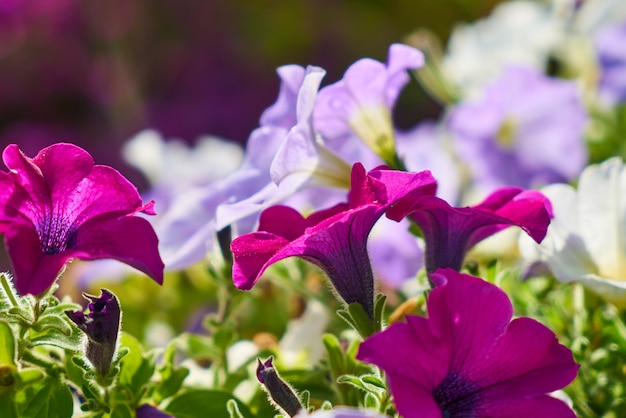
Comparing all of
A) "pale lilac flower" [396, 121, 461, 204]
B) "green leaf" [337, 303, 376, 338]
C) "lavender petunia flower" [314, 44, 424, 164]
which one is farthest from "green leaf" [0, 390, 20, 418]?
"pale lilac flower" [396, 121, 461, 204]

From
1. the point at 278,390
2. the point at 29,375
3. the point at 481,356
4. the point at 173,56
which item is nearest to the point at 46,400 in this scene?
the point at 29,375

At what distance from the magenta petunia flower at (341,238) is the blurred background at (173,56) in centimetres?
223

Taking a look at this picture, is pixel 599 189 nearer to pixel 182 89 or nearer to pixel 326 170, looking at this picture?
pixel 326 170

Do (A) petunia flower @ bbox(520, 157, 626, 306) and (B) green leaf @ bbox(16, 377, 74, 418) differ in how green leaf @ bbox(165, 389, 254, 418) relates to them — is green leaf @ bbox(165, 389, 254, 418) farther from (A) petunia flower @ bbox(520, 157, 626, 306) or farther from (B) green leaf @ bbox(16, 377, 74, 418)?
(A) petunia flower @ bbox(520, 157, 626, 306)

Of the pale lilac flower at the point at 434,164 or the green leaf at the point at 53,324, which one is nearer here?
the green leaf at the point at 53,324

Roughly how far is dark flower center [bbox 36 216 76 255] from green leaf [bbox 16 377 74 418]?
0.28 feet

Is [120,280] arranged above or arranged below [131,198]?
below

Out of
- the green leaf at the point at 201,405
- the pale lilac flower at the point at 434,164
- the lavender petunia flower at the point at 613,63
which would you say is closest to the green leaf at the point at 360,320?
the green leaf at the point at 201,405

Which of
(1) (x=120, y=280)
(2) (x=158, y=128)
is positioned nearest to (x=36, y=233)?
(1) (x=120, y=280)

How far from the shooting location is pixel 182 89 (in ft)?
9.89

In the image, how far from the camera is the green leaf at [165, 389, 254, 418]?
0.56m

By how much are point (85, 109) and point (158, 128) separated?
1.38 feet

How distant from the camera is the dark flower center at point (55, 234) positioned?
0.49m

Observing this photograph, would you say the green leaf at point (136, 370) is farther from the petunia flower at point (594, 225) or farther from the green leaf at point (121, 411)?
the petunia flower at point (594, 225)
